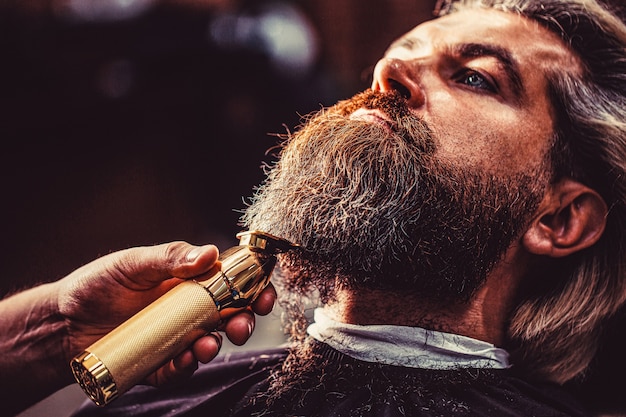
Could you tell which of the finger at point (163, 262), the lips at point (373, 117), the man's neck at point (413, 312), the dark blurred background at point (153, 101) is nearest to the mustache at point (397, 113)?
the lips at point (373, 117)

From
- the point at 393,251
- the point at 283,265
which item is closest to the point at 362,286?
the point at 393,251

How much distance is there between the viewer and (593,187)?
5.26ft

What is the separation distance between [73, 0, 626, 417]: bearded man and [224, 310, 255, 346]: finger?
8.3 inches

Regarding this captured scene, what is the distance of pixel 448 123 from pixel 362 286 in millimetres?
439

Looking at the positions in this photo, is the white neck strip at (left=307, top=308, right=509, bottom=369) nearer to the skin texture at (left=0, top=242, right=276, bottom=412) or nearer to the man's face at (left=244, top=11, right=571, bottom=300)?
the man's face at (left=244, top=11, right=571, bottom=300)

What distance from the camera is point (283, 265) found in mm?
1540

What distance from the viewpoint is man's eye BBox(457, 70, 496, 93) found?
152 cm

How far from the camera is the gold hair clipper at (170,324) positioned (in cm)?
97

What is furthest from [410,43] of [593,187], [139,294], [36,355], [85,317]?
[36,355]

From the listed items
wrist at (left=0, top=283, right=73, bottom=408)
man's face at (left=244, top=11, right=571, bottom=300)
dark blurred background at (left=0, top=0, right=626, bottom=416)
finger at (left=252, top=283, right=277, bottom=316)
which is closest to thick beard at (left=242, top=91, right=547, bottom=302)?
man's face at (left=244, top=11, right=571, bottom=300)

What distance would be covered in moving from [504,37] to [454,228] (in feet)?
1.88

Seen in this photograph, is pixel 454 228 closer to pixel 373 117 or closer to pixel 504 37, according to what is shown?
pixel 373 117

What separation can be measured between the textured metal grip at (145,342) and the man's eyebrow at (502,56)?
943 millimetres

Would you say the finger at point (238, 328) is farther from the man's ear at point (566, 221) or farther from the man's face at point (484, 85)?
the man's ear at point (566, 221)
